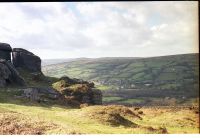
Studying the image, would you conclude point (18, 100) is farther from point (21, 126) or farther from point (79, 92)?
point (21, 126)

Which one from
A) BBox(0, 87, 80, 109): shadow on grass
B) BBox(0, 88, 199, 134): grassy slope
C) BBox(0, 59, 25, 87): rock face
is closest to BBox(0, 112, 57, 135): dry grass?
BBox(0, 88, 199, 134): grassy slope

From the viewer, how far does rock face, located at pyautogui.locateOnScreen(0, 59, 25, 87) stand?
2696 centimetres

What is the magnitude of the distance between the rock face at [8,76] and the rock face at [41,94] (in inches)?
Answer: 89.9

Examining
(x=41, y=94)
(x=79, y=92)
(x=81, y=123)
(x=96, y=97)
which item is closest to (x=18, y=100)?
(x=41, y=94)

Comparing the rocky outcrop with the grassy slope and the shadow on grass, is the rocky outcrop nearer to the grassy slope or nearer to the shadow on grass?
the shadow on grass

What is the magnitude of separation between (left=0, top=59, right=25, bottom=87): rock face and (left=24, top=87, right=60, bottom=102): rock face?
2.28 meters

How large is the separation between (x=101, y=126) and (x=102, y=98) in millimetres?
11709

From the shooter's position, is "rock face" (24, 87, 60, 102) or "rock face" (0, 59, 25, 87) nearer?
"rock face" (24, 87, 60, 102)

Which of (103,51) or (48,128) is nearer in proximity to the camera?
(48,128)

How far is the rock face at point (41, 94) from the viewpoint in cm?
2408

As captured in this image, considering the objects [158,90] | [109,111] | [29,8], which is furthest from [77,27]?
[158,90]

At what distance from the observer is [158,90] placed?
44688mm

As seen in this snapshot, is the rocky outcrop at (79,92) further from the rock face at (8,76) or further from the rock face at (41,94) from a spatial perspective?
the rock face at (8,76)

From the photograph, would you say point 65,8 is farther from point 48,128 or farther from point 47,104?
point 47,104
